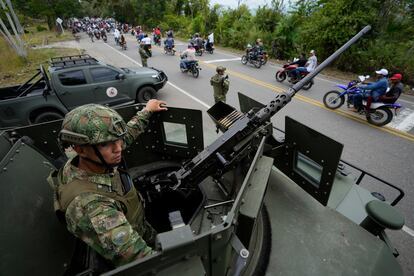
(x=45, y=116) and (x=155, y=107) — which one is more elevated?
(x=155, y=107)

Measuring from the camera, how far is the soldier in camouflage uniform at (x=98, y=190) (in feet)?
4.43

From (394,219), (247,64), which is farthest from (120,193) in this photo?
(247,64)

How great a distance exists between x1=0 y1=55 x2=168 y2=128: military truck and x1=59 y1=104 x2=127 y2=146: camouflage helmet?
19.1ft

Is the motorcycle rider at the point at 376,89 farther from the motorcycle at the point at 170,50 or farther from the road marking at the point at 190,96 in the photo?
the motorcycle at the point at 170,50

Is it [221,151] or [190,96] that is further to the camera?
[190,96]

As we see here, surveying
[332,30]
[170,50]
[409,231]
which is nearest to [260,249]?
[409,231]

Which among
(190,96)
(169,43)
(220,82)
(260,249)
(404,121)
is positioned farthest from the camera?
(169,43)

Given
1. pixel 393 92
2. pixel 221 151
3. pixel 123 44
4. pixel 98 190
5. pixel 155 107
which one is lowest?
pixel 123 44

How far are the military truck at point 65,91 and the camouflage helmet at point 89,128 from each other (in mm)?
5830

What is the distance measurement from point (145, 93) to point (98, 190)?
300 inches

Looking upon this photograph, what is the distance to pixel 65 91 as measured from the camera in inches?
268

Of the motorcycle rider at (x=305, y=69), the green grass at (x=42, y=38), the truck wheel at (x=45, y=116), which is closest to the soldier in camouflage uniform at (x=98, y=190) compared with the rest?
the truck wheel at (x=45, y=116)

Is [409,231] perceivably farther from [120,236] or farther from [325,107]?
[325,107]

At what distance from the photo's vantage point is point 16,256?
1.46m
